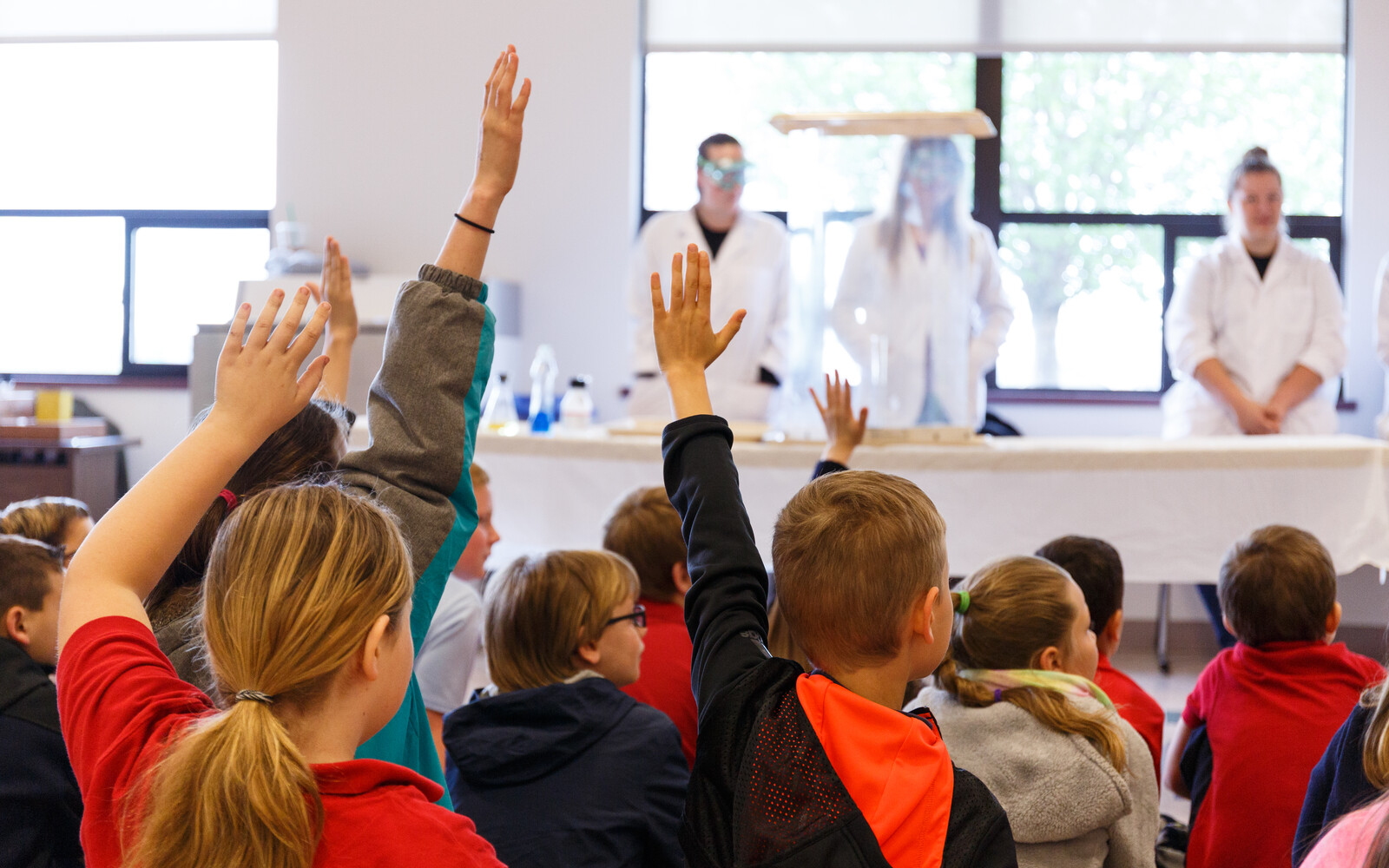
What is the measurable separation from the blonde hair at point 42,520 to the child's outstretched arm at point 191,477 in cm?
114

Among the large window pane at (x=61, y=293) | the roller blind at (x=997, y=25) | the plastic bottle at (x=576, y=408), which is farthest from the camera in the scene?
the large window pane at (x=61, y=293)

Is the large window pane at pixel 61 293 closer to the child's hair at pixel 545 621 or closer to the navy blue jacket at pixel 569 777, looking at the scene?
the child's hair at pixel 545 621

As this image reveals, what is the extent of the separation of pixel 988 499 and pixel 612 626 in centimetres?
152

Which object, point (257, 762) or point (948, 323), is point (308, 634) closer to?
point (257, 762)

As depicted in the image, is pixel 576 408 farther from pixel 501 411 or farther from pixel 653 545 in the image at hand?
pixel 653 545

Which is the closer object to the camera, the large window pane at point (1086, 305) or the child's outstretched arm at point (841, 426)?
the child's outstretched arm at point (841, 426)

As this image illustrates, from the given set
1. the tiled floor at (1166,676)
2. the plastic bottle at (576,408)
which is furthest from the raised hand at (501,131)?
the plastic bottle at (576,408)

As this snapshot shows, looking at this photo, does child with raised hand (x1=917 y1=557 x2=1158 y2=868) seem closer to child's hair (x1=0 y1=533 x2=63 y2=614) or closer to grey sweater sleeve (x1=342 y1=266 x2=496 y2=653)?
grey sweater sleeve (x1=342 y1=266 x2=496 y2=653)

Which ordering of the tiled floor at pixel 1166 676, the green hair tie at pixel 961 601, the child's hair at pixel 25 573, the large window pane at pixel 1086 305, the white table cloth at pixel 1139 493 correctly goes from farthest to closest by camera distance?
the large window pane at pixel 1086 305 → the tiled floor at pixel 1166 676 → the white table cloth at pixel 1139 493 → the child's hair at pixel 25 573 → the green hair tie at pixel 961 601

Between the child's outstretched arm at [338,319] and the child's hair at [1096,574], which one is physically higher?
the child's outstretched arm at [338,319]

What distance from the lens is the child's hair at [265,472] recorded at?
0.98 m

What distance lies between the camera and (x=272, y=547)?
75 cm

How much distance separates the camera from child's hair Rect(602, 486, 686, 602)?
187 centimetres

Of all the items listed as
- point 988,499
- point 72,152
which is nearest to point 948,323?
point 988,499
